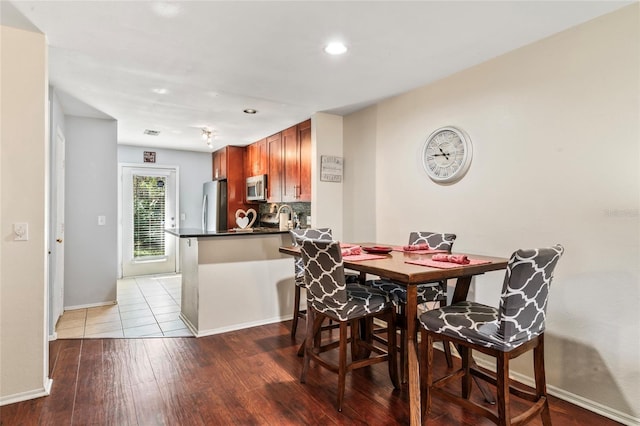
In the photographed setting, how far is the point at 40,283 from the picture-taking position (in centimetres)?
217

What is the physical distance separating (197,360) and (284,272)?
129cm

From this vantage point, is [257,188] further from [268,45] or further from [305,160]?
[268,45]

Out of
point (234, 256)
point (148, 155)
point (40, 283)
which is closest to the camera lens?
point (40, 283)

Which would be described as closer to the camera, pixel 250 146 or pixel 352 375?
pixel 352 375

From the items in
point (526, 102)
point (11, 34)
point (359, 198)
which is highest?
point (11, 34)

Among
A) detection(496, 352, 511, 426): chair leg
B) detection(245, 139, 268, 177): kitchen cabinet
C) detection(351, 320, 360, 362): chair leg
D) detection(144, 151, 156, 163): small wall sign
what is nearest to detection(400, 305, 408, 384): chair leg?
detection(351, 320, 360, 362): chair leg

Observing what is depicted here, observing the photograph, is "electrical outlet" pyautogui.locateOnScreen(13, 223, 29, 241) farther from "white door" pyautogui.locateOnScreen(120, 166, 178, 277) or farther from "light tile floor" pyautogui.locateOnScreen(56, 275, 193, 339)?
"white door" pyautogui.locateOnScreen(120, 166, 178, 277)

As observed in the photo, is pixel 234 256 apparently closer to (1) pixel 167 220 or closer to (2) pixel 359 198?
(2) pixel 359 198

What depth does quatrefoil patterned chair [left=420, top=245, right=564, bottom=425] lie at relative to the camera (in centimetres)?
153

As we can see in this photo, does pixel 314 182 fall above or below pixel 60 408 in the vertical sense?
above

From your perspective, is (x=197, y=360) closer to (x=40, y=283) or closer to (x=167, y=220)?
(x=40, y=283)

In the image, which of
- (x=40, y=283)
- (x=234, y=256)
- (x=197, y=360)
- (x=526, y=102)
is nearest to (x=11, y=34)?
(x=40, y=283)

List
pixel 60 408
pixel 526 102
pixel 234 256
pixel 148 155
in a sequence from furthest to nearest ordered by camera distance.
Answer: pixel 148 155 < pixel 234 256 < pixel 526 102 < pixel 60 408

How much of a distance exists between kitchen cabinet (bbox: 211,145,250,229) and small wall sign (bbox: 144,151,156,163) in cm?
130
